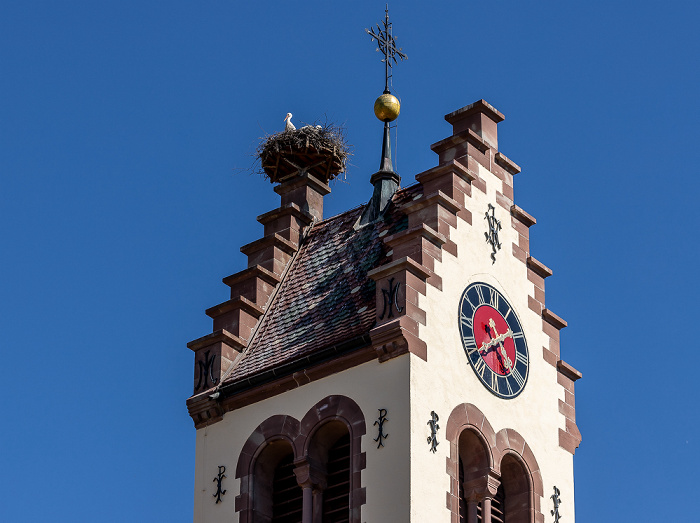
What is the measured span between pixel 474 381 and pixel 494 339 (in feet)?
3.95

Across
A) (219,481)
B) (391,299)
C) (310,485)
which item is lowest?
(310,485)

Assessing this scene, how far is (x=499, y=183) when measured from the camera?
40938 mm

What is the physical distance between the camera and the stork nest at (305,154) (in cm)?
4366

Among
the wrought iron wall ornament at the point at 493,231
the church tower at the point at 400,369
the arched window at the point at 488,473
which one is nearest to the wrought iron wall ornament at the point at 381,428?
the church tower at the point at 400,369

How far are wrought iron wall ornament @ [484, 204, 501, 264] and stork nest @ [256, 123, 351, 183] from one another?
4.22 metres

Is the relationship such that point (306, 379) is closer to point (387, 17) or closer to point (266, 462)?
point (266, 462)

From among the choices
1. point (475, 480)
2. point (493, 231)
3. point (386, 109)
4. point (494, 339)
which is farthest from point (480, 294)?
point (386, 109)

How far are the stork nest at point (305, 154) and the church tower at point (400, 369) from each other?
1.67 m

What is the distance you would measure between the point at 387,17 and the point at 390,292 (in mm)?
8700

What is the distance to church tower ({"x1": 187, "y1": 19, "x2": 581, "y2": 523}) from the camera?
3703 centimetres

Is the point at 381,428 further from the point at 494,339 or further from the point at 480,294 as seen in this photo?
the point at 480,294

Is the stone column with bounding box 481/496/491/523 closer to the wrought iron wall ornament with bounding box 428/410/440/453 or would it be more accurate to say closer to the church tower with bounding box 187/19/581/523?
the church tower with bounding box 187/19/581/523

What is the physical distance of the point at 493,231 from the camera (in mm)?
40375

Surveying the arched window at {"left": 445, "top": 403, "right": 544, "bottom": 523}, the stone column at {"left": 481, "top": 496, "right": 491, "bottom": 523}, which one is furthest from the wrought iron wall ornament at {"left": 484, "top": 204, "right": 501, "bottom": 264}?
the stone column at {"left": 481, "top": 496, "right": 491, "bottom": 523}
